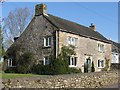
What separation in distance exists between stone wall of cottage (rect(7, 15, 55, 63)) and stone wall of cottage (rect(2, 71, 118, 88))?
53.3 feet

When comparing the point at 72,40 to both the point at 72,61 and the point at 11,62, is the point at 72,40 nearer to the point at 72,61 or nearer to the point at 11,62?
the point at 72,61

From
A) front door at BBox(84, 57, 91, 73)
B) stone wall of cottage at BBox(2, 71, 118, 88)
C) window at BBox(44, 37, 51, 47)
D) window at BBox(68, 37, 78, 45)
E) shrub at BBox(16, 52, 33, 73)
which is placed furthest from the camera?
front door at BBox(84, 57, 91, 73)

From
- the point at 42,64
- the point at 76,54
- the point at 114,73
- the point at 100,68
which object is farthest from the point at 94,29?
the point at 114,73

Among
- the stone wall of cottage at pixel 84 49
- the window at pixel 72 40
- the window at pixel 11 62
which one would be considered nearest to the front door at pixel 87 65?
the stone wall of cottage at pixel 84 49

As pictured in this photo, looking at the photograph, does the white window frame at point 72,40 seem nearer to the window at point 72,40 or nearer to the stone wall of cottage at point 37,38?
the window at point 72,40

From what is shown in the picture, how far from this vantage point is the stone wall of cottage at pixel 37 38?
3959 cm

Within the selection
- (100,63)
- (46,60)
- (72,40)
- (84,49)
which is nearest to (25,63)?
(46,60)

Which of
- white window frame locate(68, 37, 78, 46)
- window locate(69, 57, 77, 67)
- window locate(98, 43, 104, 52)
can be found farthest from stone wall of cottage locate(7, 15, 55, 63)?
window locate(98, 43, 104, 52)

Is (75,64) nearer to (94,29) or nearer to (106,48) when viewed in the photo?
(106,48)

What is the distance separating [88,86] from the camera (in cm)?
2102

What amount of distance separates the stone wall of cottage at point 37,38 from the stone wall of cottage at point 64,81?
1625cm

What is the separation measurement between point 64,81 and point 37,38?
74.7 feet

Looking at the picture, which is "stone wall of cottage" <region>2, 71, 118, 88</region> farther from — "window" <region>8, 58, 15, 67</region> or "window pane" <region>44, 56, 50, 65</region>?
"window" <region>8, 58, 15, 67</region>

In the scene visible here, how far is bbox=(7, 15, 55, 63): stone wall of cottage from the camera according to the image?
1559 inches
